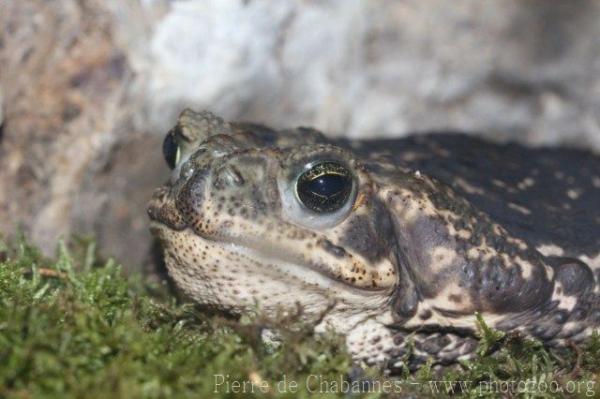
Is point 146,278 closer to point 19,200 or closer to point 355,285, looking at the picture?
point 19,200

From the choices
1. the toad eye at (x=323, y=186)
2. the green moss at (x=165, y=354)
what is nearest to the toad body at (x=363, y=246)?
the toad eye at (x=323, y=186)

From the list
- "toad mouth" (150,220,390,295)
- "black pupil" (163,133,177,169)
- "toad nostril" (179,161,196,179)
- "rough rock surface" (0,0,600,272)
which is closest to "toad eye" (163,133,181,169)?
"black pupil" (163,133,177,169)

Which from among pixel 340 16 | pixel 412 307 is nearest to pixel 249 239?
pixel 412 307

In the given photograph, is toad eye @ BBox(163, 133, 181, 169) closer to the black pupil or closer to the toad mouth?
the black pupil

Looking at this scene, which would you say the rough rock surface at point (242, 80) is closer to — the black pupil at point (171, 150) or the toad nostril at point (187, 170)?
the black pupil at point (171, 150)

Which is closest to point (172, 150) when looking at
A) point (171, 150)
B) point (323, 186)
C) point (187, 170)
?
point (171, 150)

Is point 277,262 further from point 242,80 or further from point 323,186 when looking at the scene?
point 242,80
